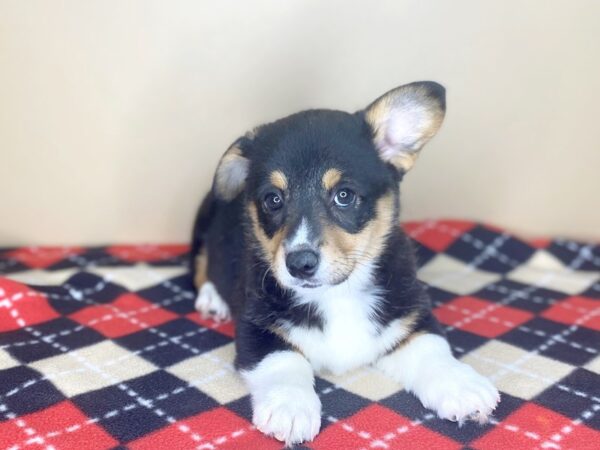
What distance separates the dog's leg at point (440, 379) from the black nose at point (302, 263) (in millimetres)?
414

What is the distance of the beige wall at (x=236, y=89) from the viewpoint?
2.79 meters

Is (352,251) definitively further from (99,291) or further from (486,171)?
(486,171)

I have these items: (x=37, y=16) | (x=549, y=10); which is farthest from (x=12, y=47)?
(x=549, y=10)

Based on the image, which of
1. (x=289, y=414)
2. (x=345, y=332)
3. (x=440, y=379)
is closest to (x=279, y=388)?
(x=289, y=414)

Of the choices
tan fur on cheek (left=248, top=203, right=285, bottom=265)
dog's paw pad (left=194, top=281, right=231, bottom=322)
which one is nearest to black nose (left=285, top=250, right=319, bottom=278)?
tan fur on cheek (left=248, top=203, right=285, bottom=265)

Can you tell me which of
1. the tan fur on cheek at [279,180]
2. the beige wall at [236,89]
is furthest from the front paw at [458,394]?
the beige wall at [236,89]

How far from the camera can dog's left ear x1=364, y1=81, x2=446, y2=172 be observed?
6.58ft

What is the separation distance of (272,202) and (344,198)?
0.69ft

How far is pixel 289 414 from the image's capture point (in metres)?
1.72

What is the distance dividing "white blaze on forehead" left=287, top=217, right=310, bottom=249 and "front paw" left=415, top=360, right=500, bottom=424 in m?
0.49

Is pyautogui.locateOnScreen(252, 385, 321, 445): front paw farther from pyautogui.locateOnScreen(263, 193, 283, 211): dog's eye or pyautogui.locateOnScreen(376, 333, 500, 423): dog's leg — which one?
pyautogui.locateOnScreen(263, 193, 283, 211): dog's eye

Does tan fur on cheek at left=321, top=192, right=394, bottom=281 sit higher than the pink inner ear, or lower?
lower

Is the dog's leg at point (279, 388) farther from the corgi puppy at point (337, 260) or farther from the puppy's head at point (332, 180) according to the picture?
the puppy's head at point (332, 180)

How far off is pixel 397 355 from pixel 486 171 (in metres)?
1.32
